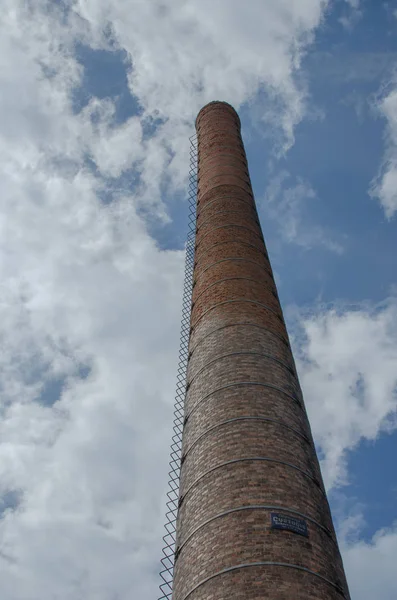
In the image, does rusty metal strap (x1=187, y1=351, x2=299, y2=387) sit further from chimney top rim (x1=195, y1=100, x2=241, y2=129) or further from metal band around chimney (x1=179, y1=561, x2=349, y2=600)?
chimney top rim (x1=195, y1=100, x2=241, y2=129)

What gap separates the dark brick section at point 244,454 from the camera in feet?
23.1

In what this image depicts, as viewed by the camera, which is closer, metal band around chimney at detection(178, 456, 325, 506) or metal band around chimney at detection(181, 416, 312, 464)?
metal band around chimney at detection(178, 456, 325, 506)

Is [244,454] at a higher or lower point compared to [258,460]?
higher

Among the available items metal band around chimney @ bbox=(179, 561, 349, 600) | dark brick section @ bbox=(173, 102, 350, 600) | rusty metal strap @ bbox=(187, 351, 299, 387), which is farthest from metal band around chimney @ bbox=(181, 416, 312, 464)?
metal band around chimney @ bbox=(179, 561, 349, 600)

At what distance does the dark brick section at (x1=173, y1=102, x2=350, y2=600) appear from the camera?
7.04 meters

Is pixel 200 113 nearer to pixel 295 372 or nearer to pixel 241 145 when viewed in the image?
pixel 241 145

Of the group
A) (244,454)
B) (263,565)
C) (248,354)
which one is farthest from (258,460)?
(248,354)

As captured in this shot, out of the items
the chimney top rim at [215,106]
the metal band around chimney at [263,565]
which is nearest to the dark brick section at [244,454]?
the metal band around chimney at [263,565]

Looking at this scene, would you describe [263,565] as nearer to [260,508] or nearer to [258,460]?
[260,508]

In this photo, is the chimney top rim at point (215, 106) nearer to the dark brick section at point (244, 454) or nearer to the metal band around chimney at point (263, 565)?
the dark brick section at point (244, 454)

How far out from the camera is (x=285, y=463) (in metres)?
8.32

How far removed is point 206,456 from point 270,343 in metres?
2.72

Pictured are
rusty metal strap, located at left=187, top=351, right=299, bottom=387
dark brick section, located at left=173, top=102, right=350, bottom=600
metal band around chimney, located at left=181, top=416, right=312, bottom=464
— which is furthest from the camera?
rusty metal strap, located at left=187, top=351, right=299, bottom=387

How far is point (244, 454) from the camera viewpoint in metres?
8.33
